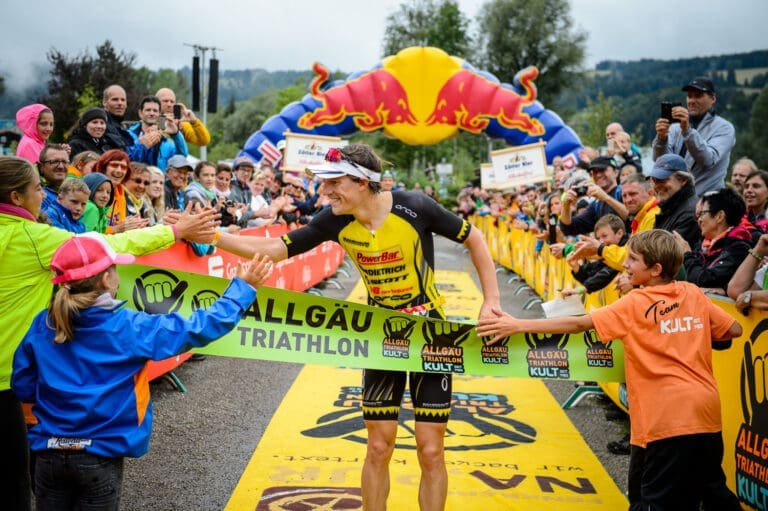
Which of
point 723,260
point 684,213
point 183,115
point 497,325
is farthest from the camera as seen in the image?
point 183,115

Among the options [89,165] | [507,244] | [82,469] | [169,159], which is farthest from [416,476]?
[507,244]

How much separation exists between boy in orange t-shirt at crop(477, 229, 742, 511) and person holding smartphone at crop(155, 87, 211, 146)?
23.1 ft

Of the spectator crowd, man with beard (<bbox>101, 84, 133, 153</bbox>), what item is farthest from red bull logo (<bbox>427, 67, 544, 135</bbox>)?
man with beard (<bbox>101, 84, 133, 153</bbox>)

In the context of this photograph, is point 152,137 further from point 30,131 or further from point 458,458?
point 458,458

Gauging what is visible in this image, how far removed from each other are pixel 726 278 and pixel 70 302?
13.5ft

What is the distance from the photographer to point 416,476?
16.8ft

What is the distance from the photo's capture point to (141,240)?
12.0 ft

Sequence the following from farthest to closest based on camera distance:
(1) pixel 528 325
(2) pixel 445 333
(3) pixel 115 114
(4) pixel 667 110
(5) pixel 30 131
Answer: (3) pixel 115 114, (5) pixel 30 131, (4) pixel 667 110, (2) pixel 445 333, (1) pixel 528 325

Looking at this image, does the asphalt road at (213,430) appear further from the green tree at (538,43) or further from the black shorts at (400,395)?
the green tree at (538,43)

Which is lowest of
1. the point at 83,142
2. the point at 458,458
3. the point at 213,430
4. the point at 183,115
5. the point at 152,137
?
the point at 213,430

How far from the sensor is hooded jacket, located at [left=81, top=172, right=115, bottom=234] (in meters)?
5.79

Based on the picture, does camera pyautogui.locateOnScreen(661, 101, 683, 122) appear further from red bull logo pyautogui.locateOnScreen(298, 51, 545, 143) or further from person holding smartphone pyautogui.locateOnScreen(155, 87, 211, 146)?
red bull logo pyautogui.locateOnScreen(298, 51, 545, 143)

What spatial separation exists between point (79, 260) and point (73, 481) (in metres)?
0.91

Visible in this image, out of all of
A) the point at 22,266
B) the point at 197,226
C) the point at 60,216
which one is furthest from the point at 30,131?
the point at 197,226
